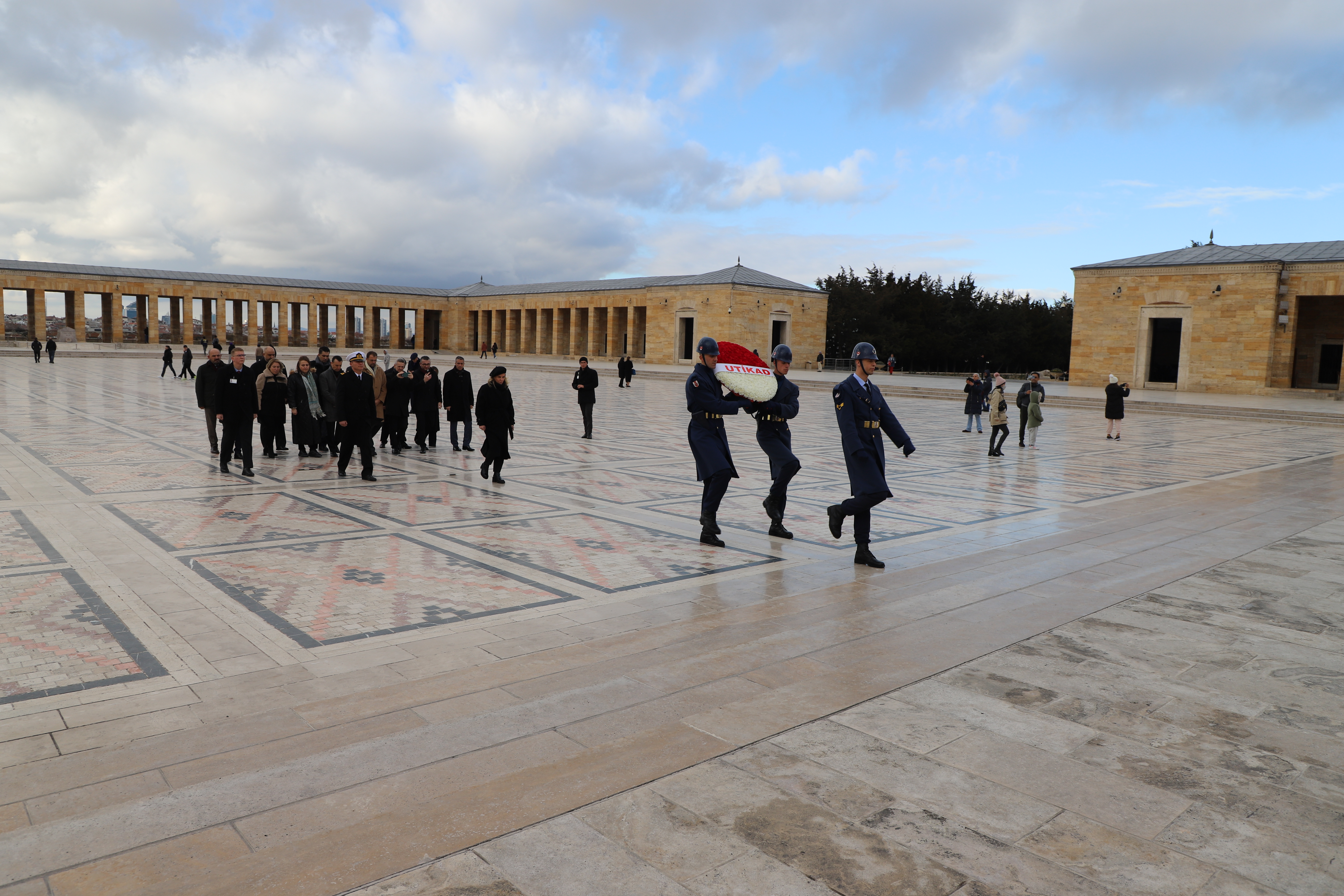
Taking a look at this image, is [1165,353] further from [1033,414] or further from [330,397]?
[330,397]

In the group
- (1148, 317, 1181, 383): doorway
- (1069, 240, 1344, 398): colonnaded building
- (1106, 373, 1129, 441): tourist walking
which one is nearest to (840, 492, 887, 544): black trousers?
(1106, 373, 1129, 441): tourist walking

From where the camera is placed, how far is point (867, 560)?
21.2 feet

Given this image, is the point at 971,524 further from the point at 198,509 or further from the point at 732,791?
the point at 198,509

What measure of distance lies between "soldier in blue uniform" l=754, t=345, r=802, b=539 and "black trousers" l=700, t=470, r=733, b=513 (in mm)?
446

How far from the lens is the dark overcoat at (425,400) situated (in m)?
→ 12.9

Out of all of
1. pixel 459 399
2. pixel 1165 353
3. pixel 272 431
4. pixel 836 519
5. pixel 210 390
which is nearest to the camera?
pixel 836 519

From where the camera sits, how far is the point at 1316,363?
1422 inches

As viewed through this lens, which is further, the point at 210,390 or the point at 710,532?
the point at 210,390

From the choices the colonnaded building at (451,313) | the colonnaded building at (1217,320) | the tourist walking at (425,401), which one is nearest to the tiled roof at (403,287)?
the colonnaded building at (451,313)

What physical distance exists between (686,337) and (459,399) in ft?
128

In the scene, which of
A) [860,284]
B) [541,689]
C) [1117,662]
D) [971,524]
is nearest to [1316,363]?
[860,284]

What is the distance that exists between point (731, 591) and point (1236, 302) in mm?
34787

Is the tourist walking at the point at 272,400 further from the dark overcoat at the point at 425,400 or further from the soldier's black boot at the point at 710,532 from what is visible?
the soldier's black boot at the point at 710,532

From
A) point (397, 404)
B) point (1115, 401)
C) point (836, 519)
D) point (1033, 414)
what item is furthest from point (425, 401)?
point (1115, 401)
